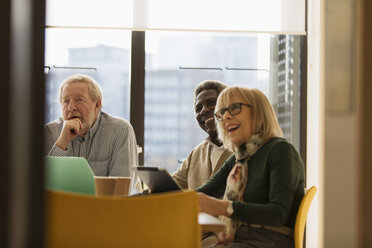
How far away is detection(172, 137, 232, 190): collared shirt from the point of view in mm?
2768

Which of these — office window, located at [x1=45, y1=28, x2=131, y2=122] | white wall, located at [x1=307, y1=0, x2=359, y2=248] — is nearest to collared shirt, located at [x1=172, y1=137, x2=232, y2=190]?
office window, located at [x1=45, y1=28, x2=131, y2=122]

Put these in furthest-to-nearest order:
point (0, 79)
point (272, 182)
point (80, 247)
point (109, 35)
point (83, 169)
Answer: point (109, 35)
point (83, 169)
point (272, 182)
point (80, 247)
point (0, 79)

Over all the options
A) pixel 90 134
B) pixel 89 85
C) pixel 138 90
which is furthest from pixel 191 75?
pixel 90 134

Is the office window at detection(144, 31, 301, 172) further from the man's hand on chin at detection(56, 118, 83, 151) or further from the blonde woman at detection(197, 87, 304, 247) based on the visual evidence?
the blonde woman at detection(197, 87, 304, 247)

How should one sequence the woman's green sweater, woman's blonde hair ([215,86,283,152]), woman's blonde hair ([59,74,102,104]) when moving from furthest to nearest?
woman's blonde hair ([59,74,102,104]) < woman's blonde hair ([215,86,283,152]) < the woman's green sweater

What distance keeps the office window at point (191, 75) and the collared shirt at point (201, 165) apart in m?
1.05

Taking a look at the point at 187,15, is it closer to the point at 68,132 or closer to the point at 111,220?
the point at 68,132

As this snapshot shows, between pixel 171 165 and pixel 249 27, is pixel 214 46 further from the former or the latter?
pixel 171 165

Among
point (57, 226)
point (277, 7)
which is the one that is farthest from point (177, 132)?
point (57, 226)

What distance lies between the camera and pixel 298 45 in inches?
161

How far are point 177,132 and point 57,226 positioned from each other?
106 inches

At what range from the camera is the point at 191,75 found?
3984 millimetres

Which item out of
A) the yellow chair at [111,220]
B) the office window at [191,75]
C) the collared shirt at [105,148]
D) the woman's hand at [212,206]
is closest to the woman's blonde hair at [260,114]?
the woman's hand at [212,206]

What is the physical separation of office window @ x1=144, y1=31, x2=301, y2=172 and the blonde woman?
5.66 feet
